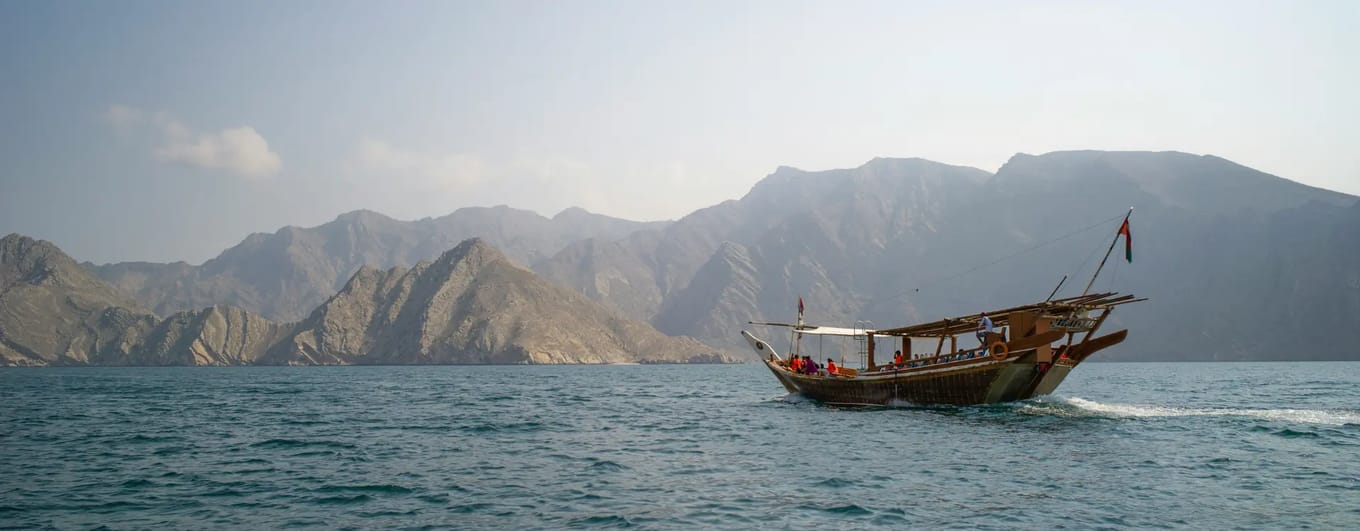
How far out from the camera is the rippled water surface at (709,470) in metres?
18.7

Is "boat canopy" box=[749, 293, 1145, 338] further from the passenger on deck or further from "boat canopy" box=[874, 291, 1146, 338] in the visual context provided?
the passenger on deck

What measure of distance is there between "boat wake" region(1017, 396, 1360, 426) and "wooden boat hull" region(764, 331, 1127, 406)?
1310 mm

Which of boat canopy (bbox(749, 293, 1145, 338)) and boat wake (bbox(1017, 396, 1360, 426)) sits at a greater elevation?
boat canopy (bbox(749, 293, 1145, 338))

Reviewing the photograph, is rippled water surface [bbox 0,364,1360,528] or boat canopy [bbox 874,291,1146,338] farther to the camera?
boat canopy [bbox 874,291,1146,338]

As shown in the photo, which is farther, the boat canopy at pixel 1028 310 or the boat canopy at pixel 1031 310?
the boat canopy at pixel 1031 310

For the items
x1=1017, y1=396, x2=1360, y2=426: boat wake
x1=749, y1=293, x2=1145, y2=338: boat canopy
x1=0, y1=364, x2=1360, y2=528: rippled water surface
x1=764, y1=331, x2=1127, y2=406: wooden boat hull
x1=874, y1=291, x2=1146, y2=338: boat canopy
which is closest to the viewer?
x1=0, y1=364, x2=1360, y2=528: rippled water surface

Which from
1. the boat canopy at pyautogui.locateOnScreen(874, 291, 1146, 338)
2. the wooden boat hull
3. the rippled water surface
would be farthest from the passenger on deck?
the rippled water surface

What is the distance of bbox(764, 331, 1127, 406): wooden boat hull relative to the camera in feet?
136

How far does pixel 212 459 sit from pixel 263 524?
12011mm

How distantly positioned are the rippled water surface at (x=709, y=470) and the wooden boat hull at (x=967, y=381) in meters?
1.00

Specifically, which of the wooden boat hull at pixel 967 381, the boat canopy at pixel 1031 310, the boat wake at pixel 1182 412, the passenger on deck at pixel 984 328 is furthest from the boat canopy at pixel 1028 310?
the boat wake at pixel 1182 412

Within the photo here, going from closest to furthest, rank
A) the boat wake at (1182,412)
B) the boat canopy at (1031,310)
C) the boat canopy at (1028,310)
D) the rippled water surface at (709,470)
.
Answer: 1. the rippled water surface at (709,470)
2. the boat wake at (1182,412)
3. the boat canopy at (1028,310)
4. the boat canopy at (1031,310)

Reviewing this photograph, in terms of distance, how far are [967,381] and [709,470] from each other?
869 inches

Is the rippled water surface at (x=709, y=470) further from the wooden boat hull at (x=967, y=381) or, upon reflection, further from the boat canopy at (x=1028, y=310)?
the boat canopy at (x=1028, y=310)
